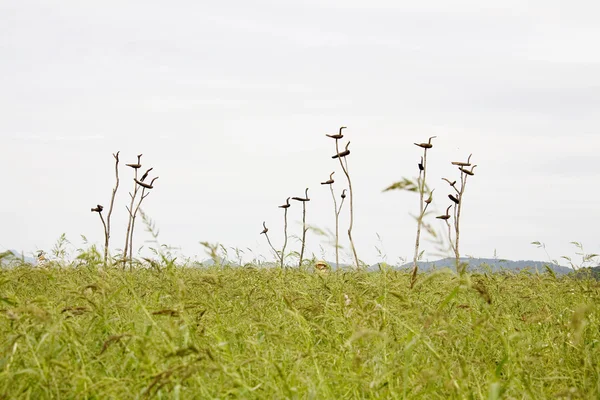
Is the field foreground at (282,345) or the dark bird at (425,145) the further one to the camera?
the dark bird at (425,145)

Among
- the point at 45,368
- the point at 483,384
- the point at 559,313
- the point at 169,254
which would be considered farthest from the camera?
the point at 559,313

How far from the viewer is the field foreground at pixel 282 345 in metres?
2.96

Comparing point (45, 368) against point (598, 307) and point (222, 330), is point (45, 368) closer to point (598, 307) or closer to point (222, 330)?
point (222, 330)

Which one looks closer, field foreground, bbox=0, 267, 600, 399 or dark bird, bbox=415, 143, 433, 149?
field foreground, bbox=0, 267, 600, 399

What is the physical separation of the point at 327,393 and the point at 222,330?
1.55 meters

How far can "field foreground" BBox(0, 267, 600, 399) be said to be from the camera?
296 centimetres

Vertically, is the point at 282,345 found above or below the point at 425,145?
below

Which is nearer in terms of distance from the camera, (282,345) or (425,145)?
(282,345)

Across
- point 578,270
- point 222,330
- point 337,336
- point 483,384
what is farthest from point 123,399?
point 578,270

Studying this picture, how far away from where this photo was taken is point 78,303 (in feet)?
17.0

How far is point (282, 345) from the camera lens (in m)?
4.24

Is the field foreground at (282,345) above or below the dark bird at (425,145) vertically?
below

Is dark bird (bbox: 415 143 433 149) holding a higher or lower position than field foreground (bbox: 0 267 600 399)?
higher

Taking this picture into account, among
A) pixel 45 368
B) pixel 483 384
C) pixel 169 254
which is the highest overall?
pixel 169 254
